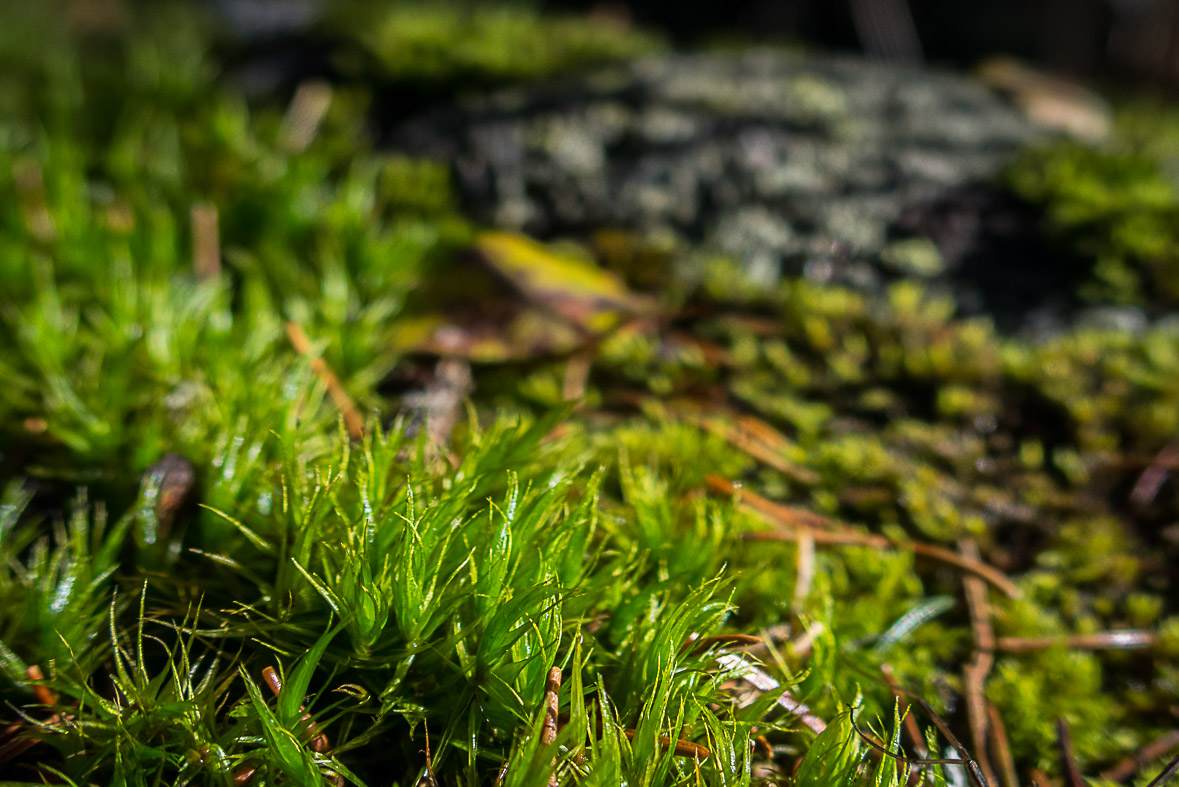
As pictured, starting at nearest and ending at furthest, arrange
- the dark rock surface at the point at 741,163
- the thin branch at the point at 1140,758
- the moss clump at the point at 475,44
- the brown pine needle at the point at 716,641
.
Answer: the brown pine needle at the point at 716,641, the thin branch at the point at 1140,758, the dark rock surface at the point at 741,163, the moss clump at the point at 475,44

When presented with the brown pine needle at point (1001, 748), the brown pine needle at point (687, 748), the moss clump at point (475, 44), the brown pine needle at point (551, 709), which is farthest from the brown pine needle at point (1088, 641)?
the moss clump at point (475, 44)

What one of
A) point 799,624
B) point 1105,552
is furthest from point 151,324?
point 1105,552

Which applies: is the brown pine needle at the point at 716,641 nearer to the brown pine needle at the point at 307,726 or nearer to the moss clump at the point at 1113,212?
the brown pine needle at the point at 307,726

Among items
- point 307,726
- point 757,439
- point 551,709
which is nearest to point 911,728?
point 551,709

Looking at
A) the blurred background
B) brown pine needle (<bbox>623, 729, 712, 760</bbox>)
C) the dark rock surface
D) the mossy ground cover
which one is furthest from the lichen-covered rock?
the blurred background

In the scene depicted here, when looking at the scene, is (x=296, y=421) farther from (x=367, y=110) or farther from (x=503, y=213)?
(x=367, y=110)

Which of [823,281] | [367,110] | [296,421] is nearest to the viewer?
[296,421]

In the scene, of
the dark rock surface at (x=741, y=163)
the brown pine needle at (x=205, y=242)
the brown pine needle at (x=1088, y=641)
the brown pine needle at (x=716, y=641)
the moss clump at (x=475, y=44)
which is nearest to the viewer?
the brown pine needle at (x=716, y=641)
